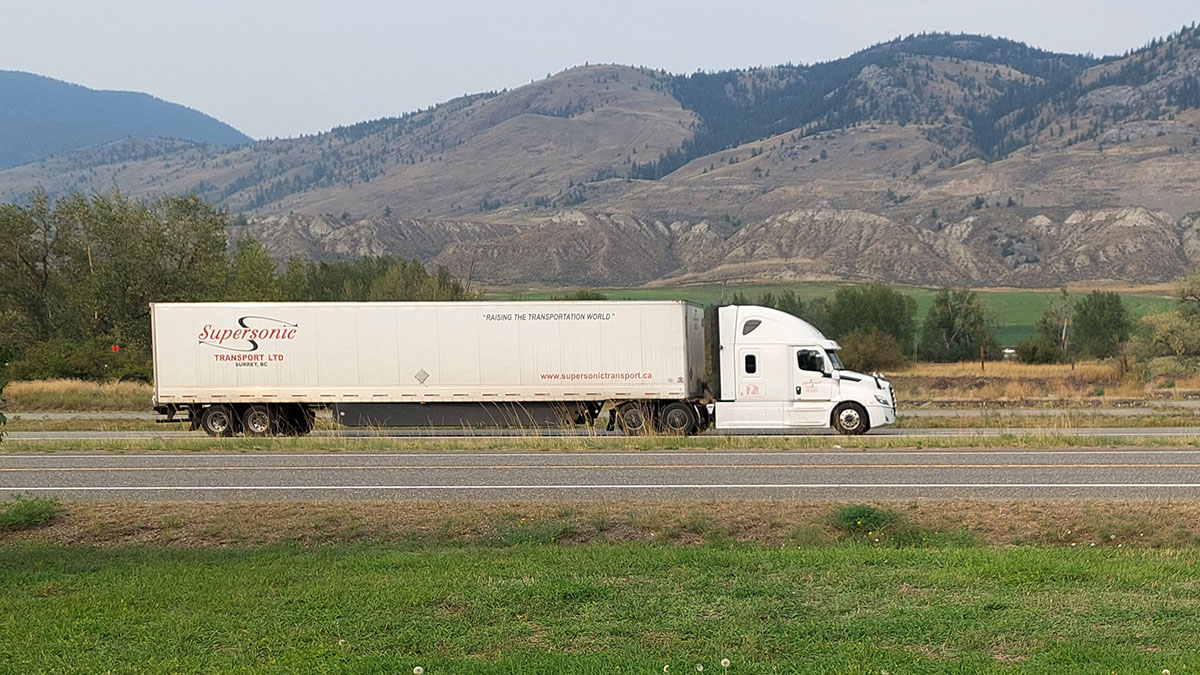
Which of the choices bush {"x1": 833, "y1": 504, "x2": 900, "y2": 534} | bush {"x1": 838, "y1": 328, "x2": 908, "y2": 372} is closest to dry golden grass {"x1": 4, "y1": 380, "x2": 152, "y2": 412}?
bush {"x1": 833, "y1": 504, "x2": 900, "y2": 534}

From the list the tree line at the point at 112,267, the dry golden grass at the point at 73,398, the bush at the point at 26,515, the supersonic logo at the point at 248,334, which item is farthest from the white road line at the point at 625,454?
the tree line at the point at 112,267

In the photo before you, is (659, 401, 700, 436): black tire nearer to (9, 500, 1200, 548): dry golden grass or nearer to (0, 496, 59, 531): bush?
(9, 500, 1200, 548): dry golden grass

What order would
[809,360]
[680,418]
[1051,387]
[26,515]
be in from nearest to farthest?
[26,515], [809,360], [680,418], [1051,387]

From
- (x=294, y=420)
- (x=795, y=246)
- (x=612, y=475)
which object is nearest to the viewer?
(x=612, y=475)

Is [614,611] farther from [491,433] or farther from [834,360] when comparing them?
[834,360]

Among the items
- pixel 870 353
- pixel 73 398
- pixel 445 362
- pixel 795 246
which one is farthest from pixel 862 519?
pixel 795 246

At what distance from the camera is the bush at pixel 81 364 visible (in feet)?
154

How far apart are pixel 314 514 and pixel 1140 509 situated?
28.3ft

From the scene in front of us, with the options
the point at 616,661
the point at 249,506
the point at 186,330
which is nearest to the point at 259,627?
the point at 616,661

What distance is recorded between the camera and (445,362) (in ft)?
87.2

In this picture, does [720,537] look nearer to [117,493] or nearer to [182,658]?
[182,658]

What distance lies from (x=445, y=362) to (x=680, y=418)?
565 centimetres

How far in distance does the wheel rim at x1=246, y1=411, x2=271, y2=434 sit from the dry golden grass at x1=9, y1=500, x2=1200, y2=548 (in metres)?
14.1

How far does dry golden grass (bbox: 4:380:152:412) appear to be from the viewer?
3696 centimetres
